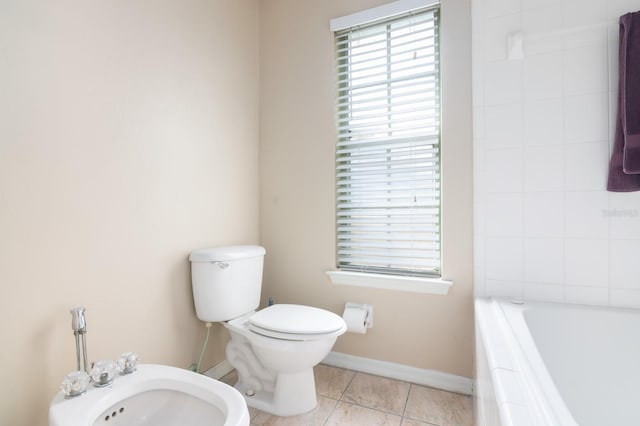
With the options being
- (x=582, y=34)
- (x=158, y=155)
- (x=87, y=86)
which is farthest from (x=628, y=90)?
(x=87, y=86)

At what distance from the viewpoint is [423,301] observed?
165cm

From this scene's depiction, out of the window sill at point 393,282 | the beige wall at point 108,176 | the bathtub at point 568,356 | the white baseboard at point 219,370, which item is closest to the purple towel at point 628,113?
the bathtub at point 568,356

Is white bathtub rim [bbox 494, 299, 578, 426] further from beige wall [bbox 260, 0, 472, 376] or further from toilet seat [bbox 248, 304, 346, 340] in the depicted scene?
toilet seat [bbox 248, 304, 346, 340]

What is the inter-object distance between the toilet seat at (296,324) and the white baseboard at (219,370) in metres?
0.51

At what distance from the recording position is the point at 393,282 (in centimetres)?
168

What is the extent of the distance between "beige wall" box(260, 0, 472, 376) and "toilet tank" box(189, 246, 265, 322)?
477mm

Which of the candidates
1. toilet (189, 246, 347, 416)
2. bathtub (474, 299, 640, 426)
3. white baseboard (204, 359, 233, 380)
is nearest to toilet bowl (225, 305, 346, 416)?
toilet (189, 246, 347, 416)

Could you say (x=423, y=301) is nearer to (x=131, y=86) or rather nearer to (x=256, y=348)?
(x=256, y=348)

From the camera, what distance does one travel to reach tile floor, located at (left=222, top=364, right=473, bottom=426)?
1.38m

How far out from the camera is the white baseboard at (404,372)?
62.3 inches

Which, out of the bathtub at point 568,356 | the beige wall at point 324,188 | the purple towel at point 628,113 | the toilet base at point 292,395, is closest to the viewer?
the bathtub at point 568,356

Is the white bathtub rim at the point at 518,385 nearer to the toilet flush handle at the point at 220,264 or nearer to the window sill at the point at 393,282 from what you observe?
the window sill at the point at 393,282

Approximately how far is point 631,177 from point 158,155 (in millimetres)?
2010

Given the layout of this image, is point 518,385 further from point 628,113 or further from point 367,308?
point 628,113
